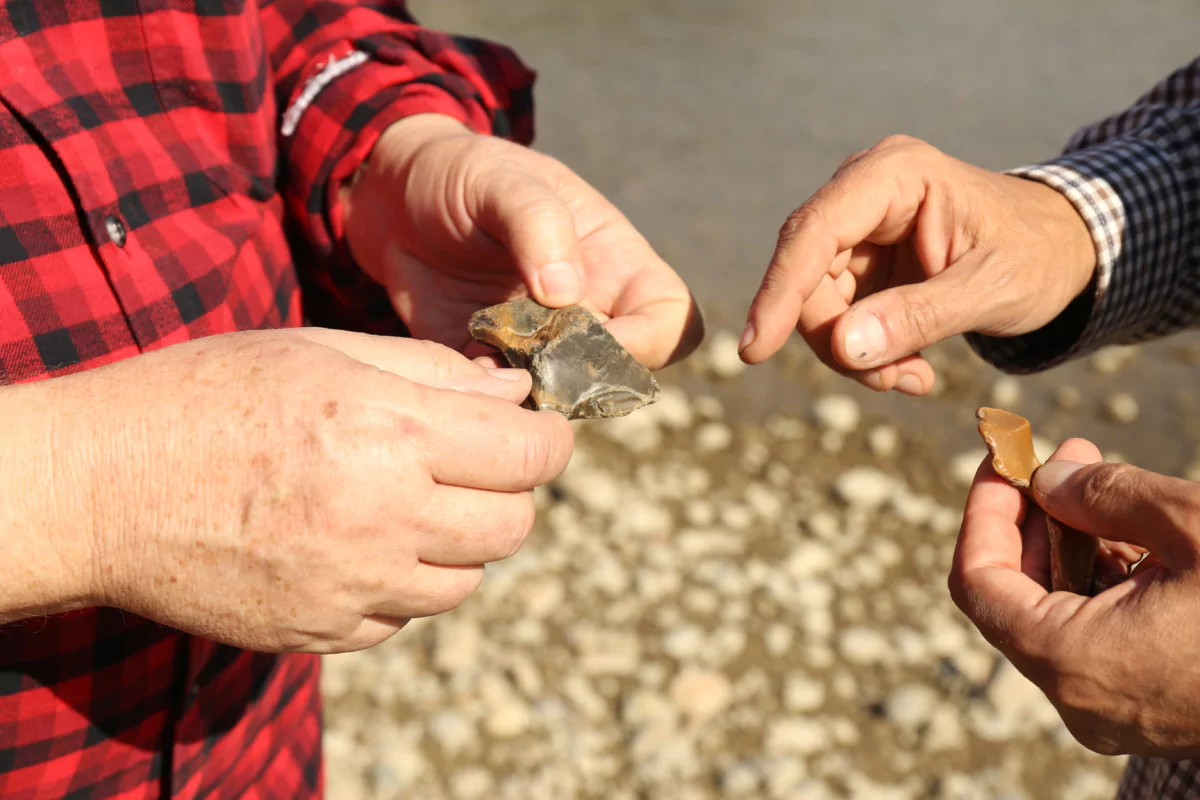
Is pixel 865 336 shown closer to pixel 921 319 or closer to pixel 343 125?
pixel 921 319

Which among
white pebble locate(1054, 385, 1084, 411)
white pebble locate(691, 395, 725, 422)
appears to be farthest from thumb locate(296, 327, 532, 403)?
white pebble locate(1054, 385, 1084, 411)

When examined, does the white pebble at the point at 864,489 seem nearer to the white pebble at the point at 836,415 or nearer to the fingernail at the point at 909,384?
the white pebble at the point at 836,415

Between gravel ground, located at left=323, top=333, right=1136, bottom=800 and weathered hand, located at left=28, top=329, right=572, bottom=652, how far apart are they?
6.28 feet

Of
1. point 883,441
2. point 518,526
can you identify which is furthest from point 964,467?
point 518,526

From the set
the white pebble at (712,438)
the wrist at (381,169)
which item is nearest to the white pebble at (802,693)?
the white pebble at (712,438)

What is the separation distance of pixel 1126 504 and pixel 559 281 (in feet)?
3.31

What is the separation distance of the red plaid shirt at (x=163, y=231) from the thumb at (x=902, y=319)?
0.97 m

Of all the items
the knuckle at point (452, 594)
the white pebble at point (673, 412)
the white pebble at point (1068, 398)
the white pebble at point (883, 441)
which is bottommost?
the white pebble at point (673, 412)

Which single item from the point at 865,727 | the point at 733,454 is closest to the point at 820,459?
the point at 733,454

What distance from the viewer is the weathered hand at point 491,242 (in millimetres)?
1859

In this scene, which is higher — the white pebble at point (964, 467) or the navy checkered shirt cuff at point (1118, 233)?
the navy checkered shirt cuff at point (1118, 233)

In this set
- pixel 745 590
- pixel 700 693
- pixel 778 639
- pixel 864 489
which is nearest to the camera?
pixel 700 693

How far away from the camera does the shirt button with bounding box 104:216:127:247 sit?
1465 millimetres

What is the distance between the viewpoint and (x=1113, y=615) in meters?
1.43
